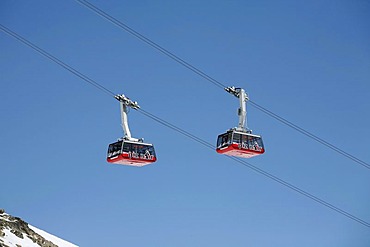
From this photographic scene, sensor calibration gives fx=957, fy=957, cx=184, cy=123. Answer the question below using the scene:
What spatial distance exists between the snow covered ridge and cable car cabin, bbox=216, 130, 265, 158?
30.2 meters

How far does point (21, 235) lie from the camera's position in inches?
4510

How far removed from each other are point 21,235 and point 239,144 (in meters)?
41.0

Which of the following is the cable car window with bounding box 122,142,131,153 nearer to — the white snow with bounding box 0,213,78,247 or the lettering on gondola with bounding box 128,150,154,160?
the lettering on gondola with bounding box 128,150,154,160

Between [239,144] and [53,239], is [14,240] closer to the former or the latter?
[53,239]

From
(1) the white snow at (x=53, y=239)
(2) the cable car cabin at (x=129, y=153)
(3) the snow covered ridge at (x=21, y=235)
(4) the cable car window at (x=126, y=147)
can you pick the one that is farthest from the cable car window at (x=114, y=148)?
(1) the white snow at (x=53, y=239)

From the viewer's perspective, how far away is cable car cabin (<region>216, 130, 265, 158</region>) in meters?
83.6

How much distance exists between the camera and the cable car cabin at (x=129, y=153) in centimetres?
8300

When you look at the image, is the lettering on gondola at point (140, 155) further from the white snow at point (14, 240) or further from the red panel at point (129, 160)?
the white snow at point (14, 240)

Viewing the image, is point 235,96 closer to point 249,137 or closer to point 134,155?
point 249,137

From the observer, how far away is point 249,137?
8519 cm

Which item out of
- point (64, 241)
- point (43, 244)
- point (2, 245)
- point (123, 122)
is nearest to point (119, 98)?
point (123, 122)

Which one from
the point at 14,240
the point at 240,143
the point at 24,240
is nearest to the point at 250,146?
the point at 240,143

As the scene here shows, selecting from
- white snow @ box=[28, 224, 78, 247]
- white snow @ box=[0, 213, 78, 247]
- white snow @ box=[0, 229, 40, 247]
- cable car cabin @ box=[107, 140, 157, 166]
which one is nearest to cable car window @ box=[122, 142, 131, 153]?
cable car cabin @ box=[107, 140, 157, 166]

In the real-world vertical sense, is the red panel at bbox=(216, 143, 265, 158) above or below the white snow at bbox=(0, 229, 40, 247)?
above
